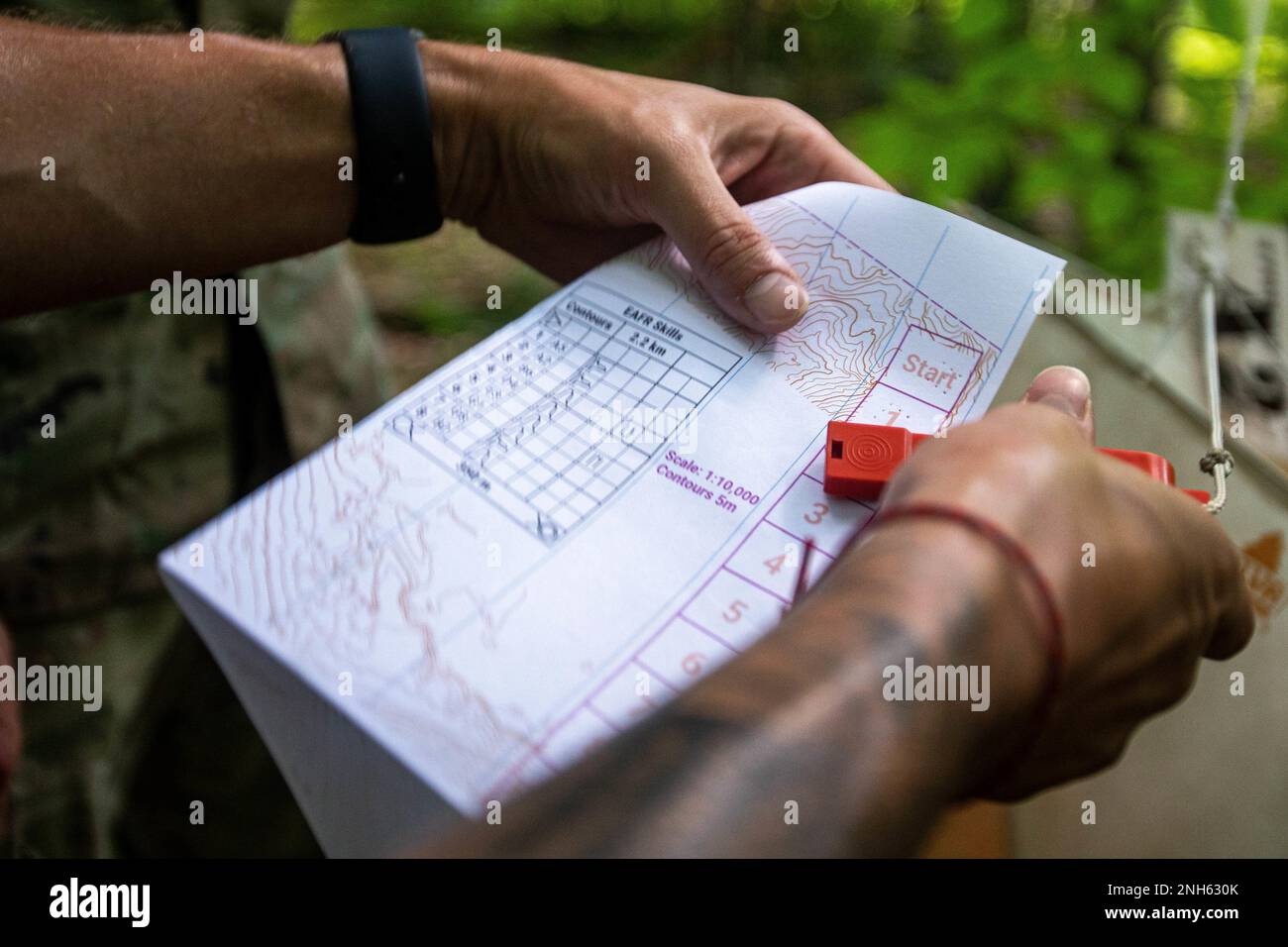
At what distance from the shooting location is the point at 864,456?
1.94 feet

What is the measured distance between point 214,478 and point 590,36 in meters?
2.16

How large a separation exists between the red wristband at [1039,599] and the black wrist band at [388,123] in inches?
27.1

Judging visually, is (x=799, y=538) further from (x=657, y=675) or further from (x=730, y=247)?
(x=730, y=247)

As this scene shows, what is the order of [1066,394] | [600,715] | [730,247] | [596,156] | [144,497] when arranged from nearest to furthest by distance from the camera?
[600,715], [1066,394], [730,247], [596,156], [144,497]

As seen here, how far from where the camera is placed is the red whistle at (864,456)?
0.58 meters

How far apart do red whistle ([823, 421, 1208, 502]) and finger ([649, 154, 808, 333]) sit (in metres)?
0.14

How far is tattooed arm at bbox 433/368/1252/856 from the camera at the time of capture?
36 cm

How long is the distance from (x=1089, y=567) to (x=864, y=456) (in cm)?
19

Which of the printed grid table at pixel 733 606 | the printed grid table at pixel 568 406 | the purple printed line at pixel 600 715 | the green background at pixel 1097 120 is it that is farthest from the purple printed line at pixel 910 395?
the green background at pixel 1097 120

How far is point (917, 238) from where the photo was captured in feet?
2.43

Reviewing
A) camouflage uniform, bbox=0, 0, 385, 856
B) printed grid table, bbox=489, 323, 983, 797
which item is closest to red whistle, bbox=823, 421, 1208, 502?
printed grid table, bbox=489, 323, 983, 797

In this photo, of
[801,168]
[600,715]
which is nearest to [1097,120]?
[801,168]

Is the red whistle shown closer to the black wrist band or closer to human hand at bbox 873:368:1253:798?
human hand at bbox 873:368:1253:798

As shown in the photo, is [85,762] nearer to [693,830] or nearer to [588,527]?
[588,527]
